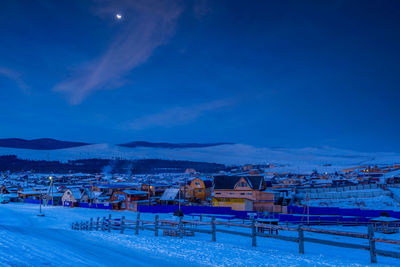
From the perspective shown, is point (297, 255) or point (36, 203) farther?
point (36, 203)

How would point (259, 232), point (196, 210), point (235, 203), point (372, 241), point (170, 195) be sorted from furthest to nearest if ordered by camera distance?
point (170, 195) < point (235, 203) < point (196, 210) < point (259, 232) < point (372, 241)

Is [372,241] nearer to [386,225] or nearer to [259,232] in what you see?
[259,232]

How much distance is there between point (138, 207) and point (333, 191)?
137 feet

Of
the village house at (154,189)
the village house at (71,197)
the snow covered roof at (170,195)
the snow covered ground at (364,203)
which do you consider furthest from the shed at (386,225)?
the village house at (71,197)

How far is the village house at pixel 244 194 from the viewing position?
174ft

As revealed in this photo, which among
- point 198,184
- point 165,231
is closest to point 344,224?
point 165,231

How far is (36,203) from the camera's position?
70.2m

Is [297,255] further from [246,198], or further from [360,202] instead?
[360,202]

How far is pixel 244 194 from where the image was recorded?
176 ft

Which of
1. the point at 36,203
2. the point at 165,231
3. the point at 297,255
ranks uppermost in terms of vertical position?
the point at 297,255

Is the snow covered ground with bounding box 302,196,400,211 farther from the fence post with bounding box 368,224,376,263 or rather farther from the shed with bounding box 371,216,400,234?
the fence post with bounding box 368,224,376,263

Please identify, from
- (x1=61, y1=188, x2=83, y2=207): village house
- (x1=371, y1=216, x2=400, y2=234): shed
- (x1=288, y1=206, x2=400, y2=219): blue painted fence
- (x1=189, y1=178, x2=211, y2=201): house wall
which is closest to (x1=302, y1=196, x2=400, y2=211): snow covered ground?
(x1=288, y1=206, x2=400, y2=219): blue painted fence

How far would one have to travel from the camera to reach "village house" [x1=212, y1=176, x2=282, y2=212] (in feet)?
174

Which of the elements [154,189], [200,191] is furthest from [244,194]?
[154,189]
